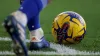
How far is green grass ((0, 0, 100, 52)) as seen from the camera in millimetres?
3412

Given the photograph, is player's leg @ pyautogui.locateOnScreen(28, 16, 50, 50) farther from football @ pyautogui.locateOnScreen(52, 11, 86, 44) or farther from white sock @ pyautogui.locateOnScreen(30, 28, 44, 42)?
football @ pyautogui.locateOnScreen(52, 11, 86, 44)

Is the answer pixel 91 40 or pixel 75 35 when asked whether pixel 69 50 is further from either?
pixel 91 40

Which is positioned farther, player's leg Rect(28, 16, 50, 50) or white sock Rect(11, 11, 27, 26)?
player's leg Rect(28, 16, 50, 50)

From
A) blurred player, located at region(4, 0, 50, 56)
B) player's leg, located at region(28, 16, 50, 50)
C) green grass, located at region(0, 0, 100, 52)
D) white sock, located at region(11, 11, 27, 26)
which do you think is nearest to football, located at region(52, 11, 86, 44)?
green grass, located at region(0, 0, 100, 52)

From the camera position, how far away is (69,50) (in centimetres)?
302

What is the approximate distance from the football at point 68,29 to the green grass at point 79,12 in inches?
3.8

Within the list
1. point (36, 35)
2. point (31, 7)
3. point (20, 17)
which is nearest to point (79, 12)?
point (36, 35)

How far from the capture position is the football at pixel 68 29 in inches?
129

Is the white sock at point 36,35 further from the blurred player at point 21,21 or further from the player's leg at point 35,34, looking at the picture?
the blurred player at point 21,21

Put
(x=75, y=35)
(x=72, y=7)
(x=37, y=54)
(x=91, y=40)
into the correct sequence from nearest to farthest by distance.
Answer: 1. (x=37, y=54)
2. (x=75, y=35)
3. (x=91, y=40)
4. (x=72, y=7)

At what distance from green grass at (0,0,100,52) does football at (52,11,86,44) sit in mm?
97

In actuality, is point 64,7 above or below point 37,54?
above

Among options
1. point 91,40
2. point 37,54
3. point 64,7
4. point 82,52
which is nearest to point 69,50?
point 82,52

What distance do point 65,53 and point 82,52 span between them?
0.18 metres
